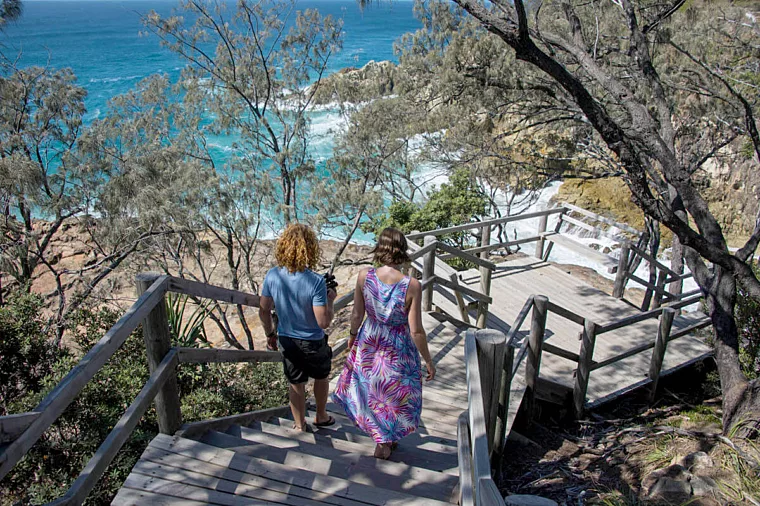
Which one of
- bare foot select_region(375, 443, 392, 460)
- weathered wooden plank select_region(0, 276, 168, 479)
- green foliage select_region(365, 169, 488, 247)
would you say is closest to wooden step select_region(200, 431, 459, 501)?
bare foot select_region(375, 443, 392, 460)

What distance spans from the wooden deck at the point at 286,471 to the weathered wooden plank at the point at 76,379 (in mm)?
709

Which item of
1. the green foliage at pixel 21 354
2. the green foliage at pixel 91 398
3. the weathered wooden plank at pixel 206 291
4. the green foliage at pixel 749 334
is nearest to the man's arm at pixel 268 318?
the weathered wooden plank at pixel 206 291

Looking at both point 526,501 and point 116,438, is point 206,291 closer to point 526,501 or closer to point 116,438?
point 116,438

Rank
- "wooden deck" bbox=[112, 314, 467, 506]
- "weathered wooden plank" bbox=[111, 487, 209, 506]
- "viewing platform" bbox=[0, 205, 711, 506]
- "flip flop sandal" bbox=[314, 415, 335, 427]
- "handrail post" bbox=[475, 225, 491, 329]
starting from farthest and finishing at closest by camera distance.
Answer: "handrail post" bbox=[475, 225, 491, 329]
"flip flop sandal" bbox=[314, 415, 335, 427]
"wooden deck" bbox=[112, 314, 467, 506]
"weathered wooden plank" bbox=[111, 487, 209, 506]
"viewing platform" bbox=[0, 205, 711, 506]

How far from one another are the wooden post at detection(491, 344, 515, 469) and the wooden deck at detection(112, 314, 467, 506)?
2.14ft

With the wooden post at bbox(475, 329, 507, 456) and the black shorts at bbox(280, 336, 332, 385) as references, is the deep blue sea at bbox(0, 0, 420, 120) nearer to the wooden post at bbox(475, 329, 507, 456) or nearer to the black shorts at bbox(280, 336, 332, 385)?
the black shorts at bbox(280, 336, 332, 385)

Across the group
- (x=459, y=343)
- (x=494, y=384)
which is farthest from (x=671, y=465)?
(x=494, y=384)

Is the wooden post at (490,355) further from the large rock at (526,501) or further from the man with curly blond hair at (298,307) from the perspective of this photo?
the man with curly blond hair at (298,307)

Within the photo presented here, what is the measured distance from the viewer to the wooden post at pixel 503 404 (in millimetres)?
4395

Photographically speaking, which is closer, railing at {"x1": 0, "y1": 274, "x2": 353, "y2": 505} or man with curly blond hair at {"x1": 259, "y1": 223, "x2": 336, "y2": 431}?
railing at {"x1": 0, "y1": 274, "x2": 353, "y2": 505}

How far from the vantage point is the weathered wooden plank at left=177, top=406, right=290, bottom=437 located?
3.37m

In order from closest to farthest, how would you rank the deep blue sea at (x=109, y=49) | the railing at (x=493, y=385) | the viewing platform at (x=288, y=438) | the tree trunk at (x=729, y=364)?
the railing at (x=493, y=385) → the viewing platform at (x=288, y=438) → the tree trunk at (x=729, y=364) → the deep blue sea at (x=109, y=49)

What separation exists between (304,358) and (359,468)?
0.84 meters

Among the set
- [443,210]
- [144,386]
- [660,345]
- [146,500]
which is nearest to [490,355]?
[146,500]
